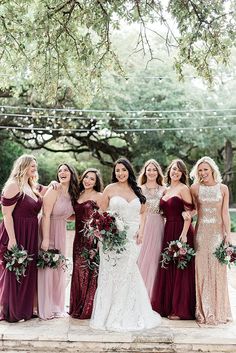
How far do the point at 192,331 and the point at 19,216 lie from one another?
2486mm

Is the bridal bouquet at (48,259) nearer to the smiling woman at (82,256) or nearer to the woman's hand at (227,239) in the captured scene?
the smiling woman at (82,256)

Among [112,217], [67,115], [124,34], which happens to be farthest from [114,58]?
[124,34]

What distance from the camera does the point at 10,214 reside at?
6.04 metres

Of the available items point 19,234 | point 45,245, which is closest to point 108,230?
point 45,245

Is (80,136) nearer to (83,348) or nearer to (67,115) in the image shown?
(67,115)

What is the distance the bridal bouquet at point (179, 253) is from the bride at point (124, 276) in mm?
462

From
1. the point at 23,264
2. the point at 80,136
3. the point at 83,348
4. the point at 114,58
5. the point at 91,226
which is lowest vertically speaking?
the point at 83,348

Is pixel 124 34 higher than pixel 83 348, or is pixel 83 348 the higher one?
pixel 124 34

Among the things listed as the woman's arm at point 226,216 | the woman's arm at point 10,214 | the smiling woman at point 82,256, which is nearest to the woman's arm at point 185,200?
the woman's arm at point 226,216

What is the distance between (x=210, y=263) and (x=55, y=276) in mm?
1996

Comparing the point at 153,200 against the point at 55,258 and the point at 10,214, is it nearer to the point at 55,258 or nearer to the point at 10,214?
the point at 55,258

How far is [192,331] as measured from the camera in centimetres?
573

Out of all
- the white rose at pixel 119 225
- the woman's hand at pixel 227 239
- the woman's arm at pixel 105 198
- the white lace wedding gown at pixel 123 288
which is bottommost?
the white lace wedding gown at pixel 123 288

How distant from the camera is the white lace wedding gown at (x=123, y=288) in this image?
5.78 meters
